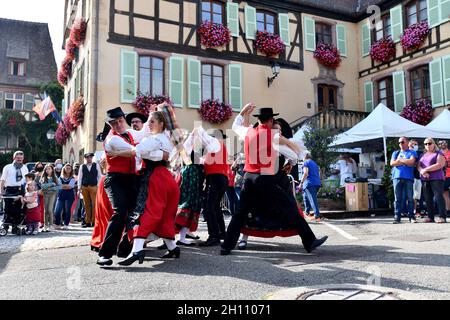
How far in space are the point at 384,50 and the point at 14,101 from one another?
25661mm

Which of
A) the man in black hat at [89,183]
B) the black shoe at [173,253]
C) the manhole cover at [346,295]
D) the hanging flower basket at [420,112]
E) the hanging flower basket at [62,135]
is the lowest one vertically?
the manhole cover at [346,295]

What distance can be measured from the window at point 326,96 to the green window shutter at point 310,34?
1750 millimetres

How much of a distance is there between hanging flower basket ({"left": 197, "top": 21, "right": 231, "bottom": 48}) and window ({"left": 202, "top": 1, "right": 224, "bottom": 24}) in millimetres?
435

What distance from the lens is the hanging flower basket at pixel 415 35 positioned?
16891mm

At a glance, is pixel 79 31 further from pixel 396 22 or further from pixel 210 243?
pixel 210 243

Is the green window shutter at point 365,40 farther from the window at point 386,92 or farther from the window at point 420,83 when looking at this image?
the window at point 420,83

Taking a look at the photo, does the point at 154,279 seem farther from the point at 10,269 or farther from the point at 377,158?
the point at 377,158

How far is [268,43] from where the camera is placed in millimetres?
17656

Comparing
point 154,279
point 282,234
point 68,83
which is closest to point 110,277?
point 154,279

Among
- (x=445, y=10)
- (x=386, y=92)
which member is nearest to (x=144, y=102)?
(x=386, y=92)

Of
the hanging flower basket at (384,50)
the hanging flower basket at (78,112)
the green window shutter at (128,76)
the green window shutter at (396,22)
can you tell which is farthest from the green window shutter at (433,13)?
the hanging flower basket at (78,112)

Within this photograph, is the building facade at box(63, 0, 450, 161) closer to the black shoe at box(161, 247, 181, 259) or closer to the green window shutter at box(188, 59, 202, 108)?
the green window shutter at box(188, 59, 202, 108)

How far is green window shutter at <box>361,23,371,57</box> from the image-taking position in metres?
19.7
